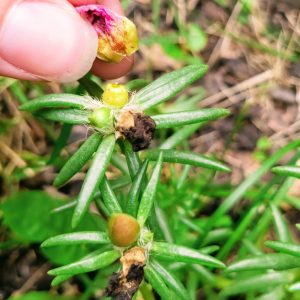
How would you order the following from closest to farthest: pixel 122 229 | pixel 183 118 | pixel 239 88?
pixel 122 229 → pixel 183 118 → pixel 239 88

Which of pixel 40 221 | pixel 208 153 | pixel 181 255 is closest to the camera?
pixel 181 255

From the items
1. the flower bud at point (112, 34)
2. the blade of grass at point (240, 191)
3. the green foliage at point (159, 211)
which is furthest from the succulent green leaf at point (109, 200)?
the blade of grass at point (240, 191)

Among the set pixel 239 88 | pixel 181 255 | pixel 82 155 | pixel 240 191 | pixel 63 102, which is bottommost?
pixel 239 88

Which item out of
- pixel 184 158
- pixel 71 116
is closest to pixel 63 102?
pixel 71 116

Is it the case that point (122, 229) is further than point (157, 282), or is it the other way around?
point (157, 282)

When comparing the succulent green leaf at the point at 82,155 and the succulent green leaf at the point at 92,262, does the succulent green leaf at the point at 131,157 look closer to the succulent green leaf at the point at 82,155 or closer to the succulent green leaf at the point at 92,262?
the succulent green leaf at the point at 82,155

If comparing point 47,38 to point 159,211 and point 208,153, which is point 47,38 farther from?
point 208,153

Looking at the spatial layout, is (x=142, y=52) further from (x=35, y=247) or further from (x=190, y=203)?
(x=35, y=247)
